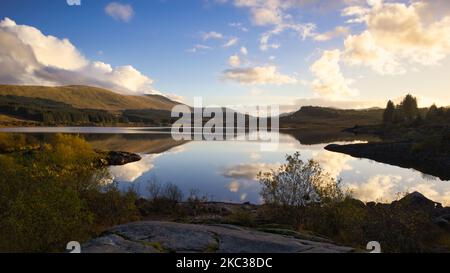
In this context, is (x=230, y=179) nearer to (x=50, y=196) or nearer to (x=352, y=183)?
(x=352, y=183)

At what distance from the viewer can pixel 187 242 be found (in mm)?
8273

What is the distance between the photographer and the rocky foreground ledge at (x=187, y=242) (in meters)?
7.74

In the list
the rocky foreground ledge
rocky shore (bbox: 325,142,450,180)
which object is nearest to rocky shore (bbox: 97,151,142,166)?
rocky shore (bbox: 325,142,450,180)

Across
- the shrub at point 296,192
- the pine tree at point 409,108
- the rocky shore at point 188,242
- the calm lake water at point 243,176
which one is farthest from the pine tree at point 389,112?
the rocky shore at point 188,242

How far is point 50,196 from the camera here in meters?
13.1

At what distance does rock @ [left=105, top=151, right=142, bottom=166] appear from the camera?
63312 mm

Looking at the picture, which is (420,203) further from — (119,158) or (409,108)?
(409,108)

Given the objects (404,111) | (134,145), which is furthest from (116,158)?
(404,111)

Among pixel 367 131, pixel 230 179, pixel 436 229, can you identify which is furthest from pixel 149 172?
pixel 367 131

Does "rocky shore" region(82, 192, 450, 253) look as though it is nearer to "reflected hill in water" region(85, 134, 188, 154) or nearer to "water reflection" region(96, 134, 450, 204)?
"water reflection" region(96, 134, 450, 204)

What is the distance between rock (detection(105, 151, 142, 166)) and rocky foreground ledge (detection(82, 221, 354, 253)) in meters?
55.8

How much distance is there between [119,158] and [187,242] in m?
60.1

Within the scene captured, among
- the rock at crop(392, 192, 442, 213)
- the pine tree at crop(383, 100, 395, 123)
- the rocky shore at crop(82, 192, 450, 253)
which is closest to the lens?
the rocky shore at crop(82, 192, 450, 253)
